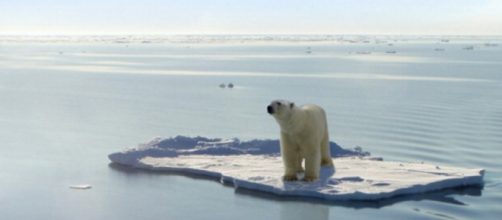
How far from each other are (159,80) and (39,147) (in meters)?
15.1

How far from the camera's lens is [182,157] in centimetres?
940

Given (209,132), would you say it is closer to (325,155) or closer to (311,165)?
(325,155)

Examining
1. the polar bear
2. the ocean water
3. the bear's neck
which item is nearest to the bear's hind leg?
the polar bear

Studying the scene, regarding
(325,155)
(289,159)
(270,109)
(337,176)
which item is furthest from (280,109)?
(325,155)

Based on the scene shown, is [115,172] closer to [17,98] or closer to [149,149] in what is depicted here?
[149,149]

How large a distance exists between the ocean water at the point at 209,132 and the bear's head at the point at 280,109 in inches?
33.2

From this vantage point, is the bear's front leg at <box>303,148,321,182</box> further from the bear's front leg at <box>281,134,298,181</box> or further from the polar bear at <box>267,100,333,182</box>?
the bear's front leg at <box>281,134,298,181</box>

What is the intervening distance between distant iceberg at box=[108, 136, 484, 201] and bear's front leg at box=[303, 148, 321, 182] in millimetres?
104

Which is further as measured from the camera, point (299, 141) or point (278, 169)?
point (278, 169)

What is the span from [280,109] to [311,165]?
0.72 m

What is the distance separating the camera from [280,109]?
25.0ft

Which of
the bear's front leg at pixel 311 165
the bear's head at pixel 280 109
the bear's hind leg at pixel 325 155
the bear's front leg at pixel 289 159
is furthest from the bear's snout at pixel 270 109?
the bear's hind leg at pixel 325 155

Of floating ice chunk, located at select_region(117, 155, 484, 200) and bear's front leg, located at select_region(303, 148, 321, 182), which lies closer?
floating ice chunk, located at select_region(117, 155, 484, 200)

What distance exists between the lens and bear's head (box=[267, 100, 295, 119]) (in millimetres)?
7500
